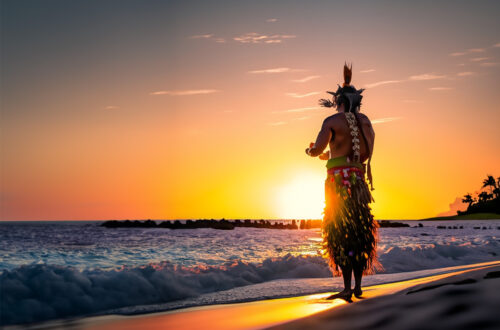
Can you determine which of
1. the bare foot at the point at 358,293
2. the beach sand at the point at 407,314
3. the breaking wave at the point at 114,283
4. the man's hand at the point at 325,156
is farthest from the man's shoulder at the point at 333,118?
the breaking wave at the point at 114,283

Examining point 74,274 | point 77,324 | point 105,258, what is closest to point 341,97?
point 77,324

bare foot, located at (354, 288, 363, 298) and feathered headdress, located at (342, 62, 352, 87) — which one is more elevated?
feathered headdress, located at (342, 62, 352, 87)

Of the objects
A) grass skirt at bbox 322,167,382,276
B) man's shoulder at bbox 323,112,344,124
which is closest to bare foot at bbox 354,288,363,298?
grass skirt at bbox 322,167,382,276

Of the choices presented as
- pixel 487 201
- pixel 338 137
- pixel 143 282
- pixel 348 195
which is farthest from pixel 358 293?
pixel 487 201

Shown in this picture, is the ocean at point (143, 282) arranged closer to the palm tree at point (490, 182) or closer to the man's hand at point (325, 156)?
the man's hand at point (325, 156)

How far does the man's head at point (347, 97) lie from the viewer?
5797 mm

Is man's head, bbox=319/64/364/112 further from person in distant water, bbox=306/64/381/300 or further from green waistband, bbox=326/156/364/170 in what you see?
green waistband, bbox=326/156/364/170

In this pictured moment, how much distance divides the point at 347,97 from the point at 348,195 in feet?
4.32

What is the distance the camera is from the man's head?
5797 mm

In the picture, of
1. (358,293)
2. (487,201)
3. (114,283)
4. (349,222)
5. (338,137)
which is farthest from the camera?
(487,201)

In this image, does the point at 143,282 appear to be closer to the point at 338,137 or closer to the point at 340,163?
the point at 340,163

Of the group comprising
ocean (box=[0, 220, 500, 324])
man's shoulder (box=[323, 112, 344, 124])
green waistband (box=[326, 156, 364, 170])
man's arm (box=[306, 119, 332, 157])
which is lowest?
ocean (box=[0, 220, 500, 324])

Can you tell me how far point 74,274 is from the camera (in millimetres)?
6566

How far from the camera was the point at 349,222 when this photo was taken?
546cm
